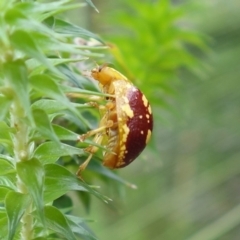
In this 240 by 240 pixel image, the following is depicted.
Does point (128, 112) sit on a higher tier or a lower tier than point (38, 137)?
higher

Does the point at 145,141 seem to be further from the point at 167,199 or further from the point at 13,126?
the point at 167,199

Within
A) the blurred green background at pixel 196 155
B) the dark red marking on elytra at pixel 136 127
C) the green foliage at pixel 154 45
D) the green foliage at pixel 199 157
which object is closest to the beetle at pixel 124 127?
the dark red marking on elytra at pixel 136 127

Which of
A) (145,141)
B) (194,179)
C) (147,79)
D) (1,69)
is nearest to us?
(1,69)

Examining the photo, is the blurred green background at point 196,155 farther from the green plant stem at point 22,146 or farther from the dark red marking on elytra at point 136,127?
the green plant stem at point 22,146

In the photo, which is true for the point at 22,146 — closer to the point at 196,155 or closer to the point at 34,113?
the point at 34,113

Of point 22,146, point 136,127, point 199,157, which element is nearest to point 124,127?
point 136,127

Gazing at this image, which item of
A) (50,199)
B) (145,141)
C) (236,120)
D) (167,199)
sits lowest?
(50,199)

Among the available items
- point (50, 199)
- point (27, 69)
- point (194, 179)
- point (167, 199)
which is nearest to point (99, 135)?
point (50, 199)
